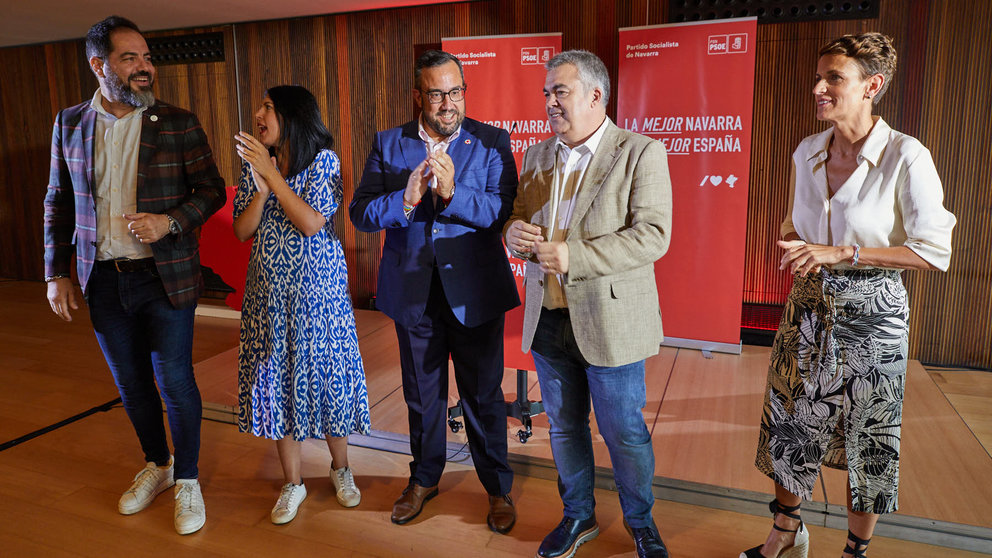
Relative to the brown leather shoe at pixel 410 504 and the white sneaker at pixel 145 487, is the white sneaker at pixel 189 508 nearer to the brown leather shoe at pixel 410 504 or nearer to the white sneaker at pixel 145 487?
the white sneaker at pixel 145 487

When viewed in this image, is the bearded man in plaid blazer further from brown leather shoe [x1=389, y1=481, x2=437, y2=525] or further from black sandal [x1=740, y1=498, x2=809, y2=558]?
black sandal [x1=740, y1=498, x2=809, y2=558]

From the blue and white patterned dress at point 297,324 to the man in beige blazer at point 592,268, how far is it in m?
0.73

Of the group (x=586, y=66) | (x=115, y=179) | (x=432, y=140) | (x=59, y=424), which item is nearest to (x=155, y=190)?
(x=115, y=179)

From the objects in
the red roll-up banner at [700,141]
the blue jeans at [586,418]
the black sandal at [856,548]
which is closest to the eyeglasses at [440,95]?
the blue jeans at [586,418]

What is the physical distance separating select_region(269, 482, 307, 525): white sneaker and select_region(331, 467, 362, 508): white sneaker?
0.14m

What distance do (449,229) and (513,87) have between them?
57.4 inches

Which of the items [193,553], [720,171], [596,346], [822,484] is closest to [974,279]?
[720,171]

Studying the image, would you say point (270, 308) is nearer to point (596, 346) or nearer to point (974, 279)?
point (596, 346)

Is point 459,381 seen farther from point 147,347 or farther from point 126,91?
point 126,91

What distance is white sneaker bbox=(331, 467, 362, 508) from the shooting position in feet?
8.07

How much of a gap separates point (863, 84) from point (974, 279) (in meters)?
3.26

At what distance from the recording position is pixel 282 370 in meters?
2.28

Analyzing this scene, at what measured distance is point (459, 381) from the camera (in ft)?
7.36

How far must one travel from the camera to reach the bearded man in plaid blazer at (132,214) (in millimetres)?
2178
